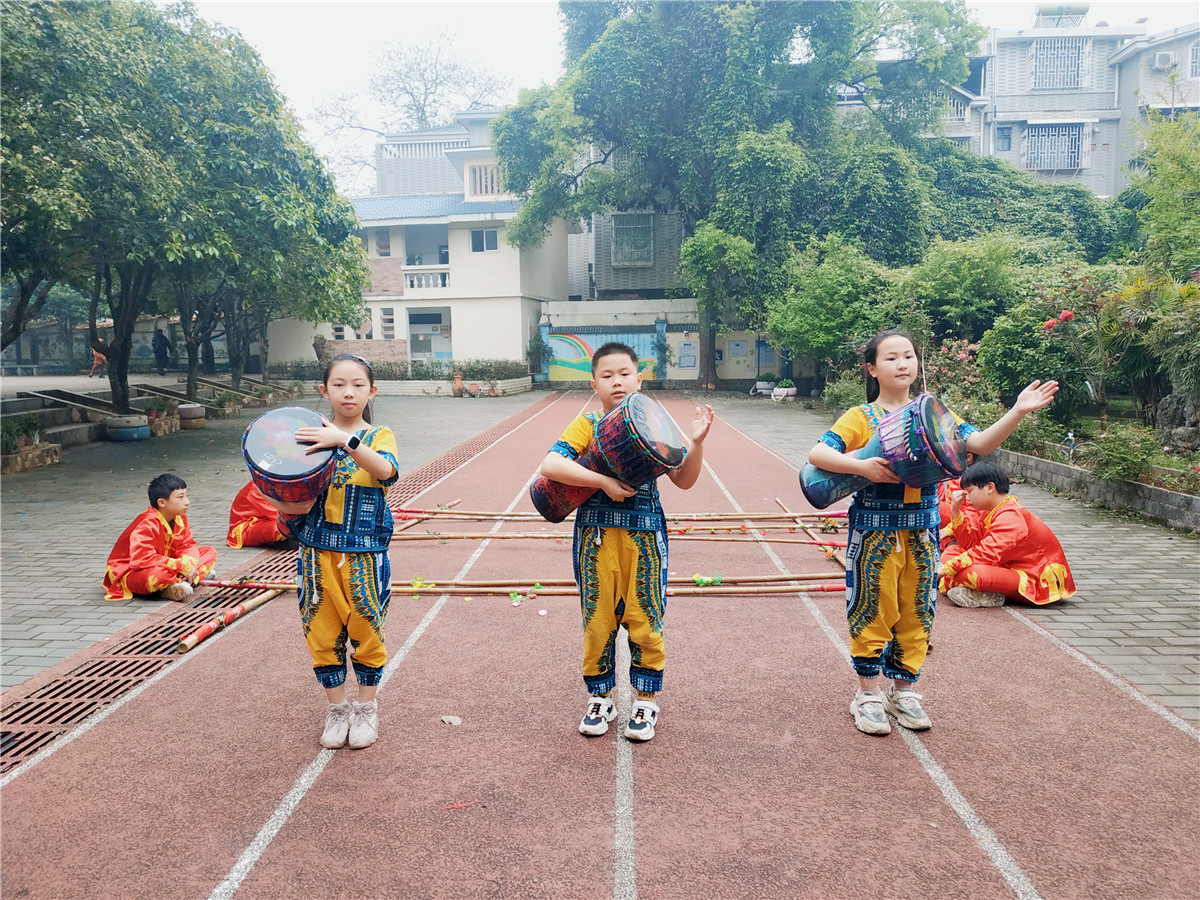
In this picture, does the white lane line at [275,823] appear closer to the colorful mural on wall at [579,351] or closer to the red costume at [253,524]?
the red costume at [253,524]

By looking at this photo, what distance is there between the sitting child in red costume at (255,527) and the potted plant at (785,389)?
20.4 metres

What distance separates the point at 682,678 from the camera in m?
4.32

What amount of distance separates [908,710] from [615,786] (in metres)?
1.51

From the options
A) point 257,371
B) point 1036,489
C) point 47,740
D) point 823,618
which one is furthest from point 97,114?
point 257,371

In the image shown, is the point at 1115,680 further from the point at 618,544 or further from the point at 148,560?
the point at 148,560

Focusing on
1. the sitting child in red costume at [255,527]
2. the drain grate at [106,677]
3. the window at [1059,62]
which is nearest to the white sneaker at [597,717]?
the drain grate at [106,677]

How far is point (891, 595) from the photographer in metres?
3.48

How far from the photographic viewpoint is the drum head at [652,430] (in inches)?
121

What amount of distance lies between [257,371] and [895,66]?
28.1 m

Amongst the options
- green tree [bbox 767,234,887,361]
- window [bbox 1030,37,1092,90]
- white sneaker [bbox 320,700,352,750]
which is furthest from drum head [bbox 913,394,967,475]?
window [bbox 1030,37,1092,90]

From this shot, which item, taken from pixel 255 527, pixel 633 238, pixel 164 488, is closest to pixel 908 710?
pixel 164 488

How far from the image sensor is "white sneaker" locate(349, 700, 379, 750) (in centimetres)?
354

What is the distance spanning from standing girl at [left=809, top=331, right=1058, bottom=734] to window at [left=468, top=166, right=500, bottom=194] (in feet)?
97.2

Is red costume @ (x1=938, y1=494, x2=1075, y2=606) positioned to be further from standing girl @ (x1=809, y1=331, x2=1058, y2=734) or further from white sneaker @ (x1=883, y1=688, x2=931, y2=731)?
standing girl @ (x1=809, y1=331, x2=1058, y2=734)
